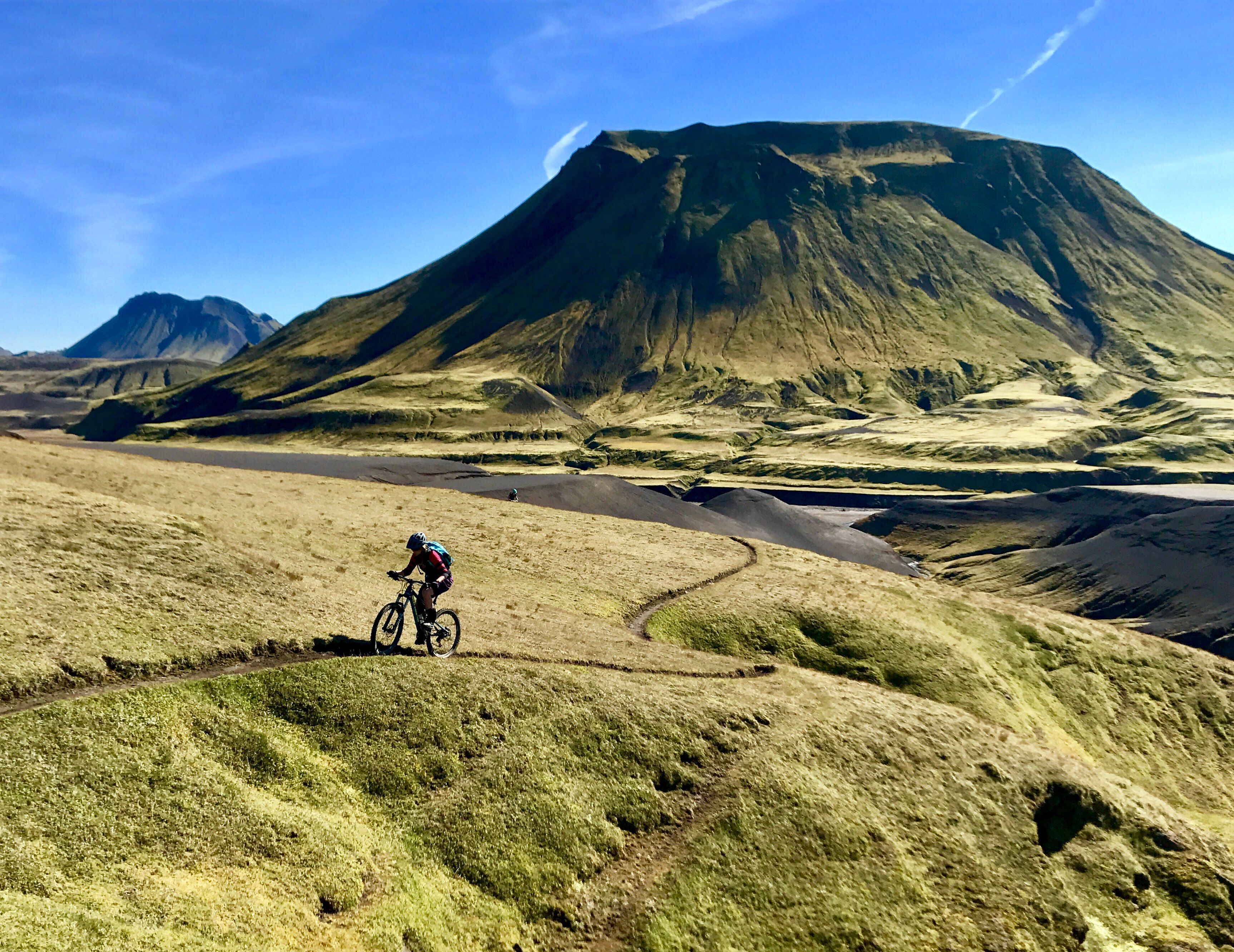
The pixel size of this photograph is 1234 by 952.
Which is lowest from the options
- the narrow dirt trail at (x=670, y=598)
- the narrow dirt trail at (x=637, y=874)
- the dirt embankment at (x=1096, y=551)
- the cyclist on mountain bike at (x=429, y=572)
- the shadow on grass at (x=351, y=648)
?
the dirt embankment at (x=1096, y=551)

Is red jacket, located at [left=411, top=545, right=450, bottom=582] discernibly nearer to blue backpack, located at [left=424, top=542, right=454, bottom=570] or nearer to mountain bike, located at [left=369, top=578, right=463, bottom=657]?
blue backpack, located at [left=424, top=542, right=454, bottom=570]

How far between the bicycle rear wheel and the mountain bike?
12 mm

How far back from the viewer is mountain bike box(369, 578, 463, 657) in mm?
26156

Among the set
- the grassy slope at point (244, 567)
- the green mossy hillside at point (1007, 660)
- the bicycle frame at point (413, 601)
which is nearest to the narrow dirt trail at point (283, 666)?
the grassy slope at point (244, 567)

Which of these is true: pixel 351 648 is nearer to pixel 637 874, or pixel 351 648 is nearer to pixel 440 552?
pixel 440 552

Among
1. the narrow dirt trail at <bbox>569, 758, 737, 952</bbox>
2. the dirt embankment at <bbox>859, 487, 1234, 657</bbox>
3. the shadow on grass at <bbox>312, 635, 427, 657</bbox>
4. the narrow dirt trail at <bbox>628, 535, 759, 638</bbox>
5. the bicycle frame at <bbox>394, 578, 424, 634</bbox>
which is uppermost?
the bicycle frame at <bbox>394, 578, 424, 634</bbox>

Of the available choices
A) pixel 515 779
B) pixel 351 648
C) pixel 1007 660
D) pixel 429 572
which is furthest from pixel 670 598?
pixel 515 779

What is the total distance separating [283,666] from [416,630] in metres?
4.72

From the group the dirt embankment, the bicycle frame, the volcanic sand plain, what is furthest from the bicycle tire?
the dirt embankment

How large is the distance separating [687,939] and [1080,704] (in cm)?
3624

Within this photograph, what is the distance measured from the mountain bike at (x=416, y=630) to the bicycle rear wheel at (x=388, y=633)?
12 millimetres

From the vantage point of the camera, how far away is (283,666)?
2434 cm

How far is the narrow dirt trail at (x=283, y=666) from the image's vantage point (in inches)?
788

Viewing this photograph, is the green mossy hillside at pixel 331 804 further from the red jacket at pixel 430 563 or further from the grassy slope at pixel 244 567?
the grassy slope at pixel 244 567
